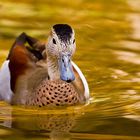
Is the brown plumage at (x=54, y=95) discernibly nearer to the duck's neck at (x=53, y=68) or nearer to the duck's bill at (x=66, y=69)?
the duck's neck at (x=53, y=68)

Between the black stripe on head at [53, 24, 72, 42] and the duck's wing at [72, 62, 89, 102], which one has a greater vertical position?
the black stripe on head at [53, 24, 72, 42]

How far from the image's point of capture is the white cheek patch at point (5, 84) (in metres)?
9.49

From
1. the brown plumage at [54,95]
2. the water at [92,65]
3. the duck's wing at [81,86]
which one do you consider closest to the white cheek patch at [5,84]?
the water at [92,65]

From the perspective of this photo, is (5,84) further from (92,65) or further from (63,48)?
(92,65)

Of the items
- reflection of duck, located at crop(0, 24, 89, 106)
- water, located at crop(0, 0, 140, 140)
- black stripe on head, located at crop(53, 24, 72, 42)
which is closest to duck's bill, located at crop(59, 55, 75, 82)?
reflection of duck, located at crop(0, 24, 89, 106)

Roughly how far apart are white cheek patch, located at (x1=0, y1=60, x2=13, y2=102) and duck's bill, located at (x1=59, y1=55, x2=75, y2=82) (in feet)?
3.09

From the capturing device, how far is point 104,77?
10359 millimetres

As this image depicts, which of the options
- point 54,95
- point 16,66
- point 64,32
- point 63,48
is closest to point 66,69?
point 63,48

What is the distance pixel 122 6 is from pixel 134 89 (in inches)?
182

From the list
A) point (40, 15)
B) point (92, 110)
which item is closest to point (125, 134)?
point (92, 110)

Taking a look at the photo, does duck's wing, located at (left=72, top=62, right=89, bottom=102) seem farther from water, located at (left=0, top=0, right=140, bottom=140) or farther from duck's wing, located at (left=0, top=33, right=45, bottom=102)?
duck's wing, located at (left=0, top=33, right=45, bottom=102)

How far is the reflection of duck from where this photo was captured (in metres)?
8.80

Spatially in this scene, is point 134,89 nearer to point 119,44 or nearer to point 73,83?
point 73,83

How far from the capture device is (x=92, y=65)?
10875 mm
